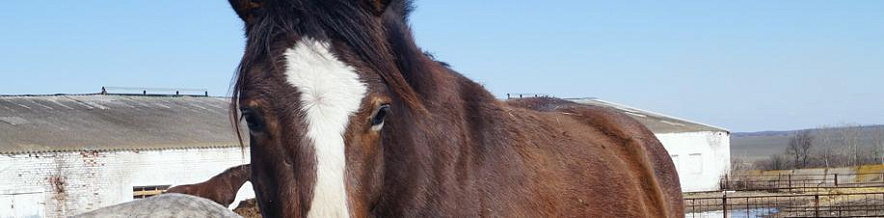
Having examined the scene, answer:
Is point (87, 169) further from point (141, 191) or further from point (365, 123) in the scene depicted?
point (365, 123)

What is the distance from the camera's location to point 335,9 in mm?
2496

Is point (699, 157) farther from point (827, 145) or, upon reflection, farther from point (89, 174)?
point (827, 145)

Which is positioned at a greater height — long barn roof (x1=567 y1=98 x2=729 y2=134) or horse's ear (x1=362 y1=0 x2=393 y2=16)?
horse's ear (x1=362 y1=0 x2=393 y2=16)

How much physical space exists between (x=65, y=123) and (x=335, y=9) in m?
25.4

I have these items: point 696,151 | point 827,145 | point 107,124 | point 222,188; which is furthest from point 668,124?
point 827,145

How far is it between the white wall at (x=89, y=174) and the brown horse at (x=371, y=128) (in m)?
20.7

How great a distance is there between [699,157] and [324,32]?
37.0 metres

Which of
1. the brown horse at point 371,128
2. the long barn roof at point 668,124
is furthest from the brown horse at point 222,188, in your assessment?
the long barn roof at point 668,124

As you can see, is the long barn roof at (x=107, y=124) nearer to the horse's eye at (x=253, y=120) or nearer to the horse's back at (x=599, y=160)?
the horse's back at (x=599, y=160)

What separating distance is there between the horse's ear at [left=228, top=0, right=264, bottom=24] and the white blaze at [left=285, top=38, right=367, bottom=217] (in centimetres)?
28

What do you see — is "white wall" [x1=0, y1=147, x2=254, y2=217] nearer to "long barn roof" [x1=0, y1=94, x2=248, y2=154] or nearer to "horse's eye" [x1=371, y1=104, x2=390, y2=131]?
"long barn roof" [x1=0, y1=94, x2=248, y2=154]

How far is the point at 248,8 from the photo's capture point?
2.62 meters

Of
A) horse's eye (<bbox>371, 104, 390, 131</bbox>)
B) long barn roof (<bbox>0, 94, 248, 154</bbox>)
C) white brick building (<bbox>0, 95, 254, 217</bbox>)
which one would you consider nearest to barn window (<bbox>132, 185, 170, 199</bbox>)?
white brick building (<bbox>0, 95, 254, 217</bbox>)

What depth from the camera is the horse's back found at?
3.43 meters
